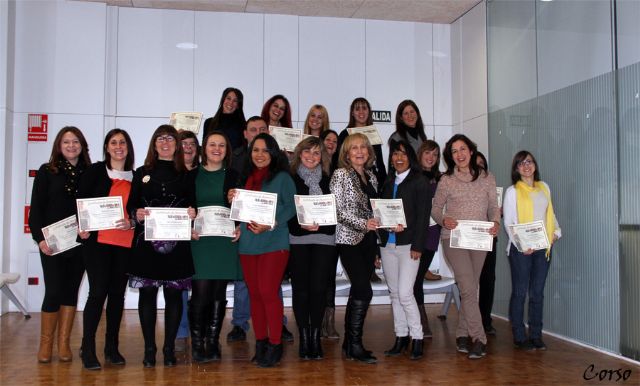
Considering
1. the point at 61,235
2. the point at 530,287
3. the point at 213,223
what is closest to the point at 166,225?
the point at 213,223

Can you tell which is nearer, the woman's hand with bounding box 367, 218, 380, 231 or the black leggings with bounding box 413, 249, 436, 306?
the woman's hand with bounding box 367, 218, 380, 231

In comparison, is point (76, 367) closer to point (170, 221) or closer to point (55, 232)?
point (55, 232)

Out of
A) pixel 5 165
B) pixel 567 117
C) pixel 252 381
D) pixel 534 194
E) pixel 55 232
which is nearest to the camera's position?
pixel 252 381

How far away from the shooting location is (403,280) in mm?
4344

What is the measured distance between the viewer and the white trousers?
4.34 meters

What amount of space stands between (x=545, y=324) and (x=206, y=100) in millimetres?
4671

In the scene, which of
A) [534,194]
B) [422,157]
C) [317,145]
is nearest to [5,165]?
[317,145]

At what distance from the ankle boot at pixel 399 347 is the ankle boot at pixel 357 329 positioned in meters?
0.23

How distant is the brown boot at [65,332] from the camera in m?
4.29

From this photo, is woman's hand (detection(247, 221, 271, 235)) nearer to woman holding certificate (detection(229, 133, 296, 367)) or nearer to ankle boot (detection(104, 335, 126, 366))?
woman holding certificate (detection(229, 133, 296, 367))

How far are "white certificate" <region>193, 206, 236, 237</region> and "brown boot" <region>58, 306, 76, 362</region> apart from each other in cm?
120

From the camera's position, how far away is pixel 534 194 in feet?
15.9

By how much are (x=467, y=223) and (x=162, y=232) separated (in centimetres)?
220

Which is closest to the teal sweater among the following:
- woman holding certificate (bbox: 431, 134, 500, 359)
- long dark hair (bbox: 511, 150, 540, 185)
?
woman holding certificate (bbox: 431, 134, 500, 359)
